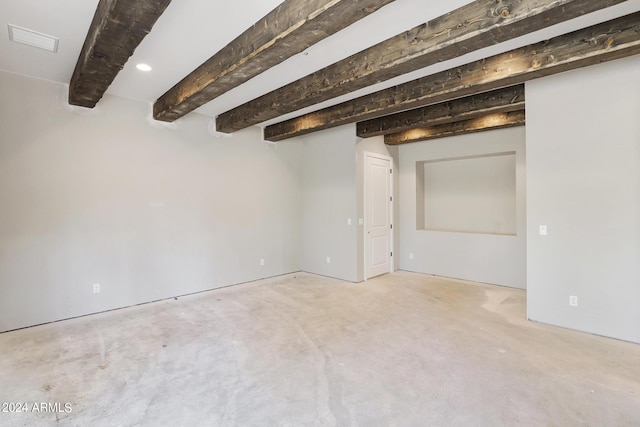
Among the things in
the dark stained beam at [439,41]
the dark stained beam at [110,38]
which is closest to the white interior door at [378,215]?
the dark stained beam at [439,41]

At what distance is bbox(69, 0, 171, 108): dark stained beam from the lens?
196cm

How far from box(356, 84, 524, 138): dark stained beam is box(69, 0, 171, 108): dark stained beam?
350 centimetres

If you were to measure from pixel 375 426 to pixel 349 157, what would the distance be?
4.19 metres

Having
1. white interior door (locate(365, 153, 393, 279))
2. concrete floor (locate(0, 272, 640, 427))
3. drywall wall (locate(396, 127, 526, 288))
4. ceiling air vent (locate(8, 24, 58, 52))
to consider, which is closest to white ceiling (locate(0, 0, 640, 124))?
ceiling air vent (locate(8, 24, 58, 52))

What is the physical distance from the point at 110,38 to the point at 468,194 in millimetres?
5964

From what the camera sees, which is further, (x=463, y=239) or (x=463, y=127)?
A: (x=463, y=239)

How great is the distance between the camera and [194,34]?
2.60m

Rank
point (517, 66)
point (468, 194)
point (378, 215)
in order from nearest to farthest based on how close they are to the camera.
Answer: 1. point (517, 66)
2. point (378, 215)
3. point (468, 194)

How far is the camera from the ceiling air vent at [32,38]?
256cm

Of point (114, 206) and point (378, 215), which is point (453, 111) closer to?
point (378, 215)

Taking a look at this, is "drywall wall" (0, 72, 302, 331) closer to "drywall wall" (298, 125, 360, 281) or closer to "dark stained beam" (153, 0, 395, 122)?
"drywall wall" (298, 125, 360, 281)

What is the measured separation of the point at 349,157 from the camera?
543 centimetres

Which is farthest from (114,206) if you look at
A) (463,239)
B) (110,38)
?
(463,239)

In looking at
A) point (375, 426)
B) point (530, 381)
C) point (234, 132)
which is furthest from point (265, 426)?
point (234, 132)
